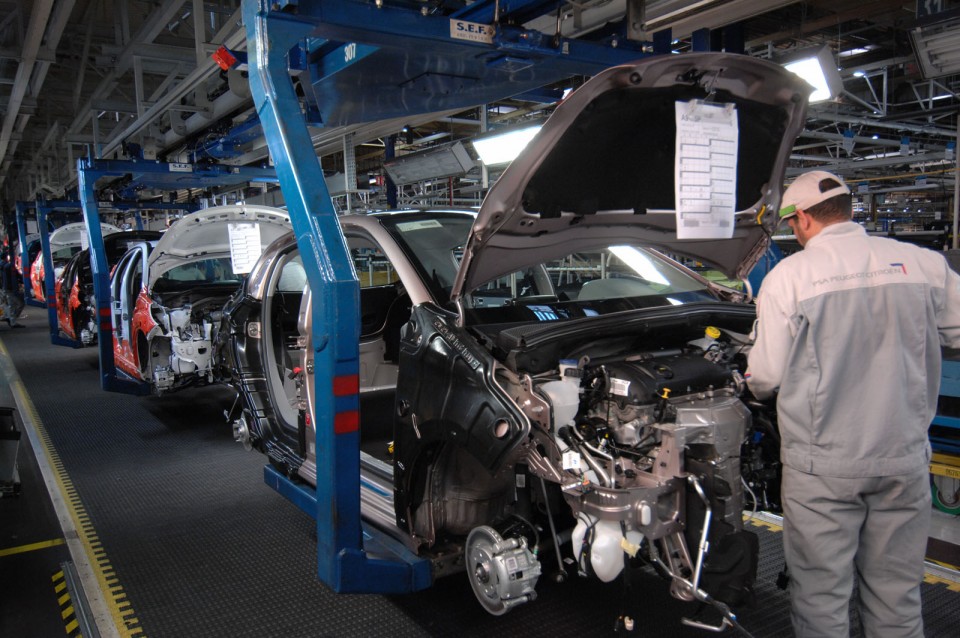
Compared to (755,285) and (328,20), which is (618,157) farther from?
(755,285)

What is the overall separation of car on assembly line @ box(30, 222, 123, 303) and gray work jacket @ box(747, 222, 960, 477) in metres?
14.3

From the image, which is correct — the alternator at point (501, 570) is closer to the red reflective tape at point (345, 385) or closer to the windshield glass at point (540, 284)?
the red reflective tape at point (345, 385)

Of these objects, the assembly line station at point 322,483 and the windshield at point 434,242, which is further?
the windshield at point 434,242

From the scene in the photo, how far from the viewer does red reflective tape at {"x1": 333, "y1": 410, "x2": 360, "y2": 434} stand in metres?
2.43

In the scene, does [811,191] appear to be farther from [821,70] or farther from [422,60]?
[821,70]

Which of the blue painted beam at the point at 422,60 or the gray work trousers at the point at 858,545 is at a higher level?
the blue painted beam at the point at 422,60

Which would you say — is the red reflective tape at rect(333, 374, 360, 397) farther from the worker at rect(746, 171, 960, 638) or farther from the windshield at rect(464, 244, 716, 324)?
the worker at rect(746, 171, 960, 638)

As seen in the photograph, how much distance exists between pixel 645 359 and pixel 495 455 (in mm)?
644

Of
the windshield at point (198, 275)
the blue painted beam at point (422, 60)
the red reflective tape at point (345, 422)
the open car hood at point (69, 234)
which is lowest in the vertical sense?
the red reflective tape at point (345, 422)

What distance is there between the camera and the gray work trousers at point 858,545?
202cm

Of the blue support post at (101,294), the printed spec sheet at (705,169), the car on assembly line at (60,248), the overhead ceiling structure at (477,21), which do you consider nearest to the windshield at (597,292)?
the printed spec sheet at (705,169)

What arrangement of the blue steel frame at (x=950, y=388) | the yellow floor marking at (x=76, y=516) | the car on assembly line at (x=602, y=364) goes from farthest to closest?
the blue steel frame at (x=950, y=388)
the yellow floor marking at (x=76, y=516)
the car on assembly line at (x=602, y=364)

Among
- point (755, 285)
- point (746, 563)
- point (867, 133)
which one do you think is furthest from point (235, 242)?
point (867, 133)

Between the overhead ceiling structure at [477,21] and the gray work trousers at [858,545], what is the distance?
220cm
